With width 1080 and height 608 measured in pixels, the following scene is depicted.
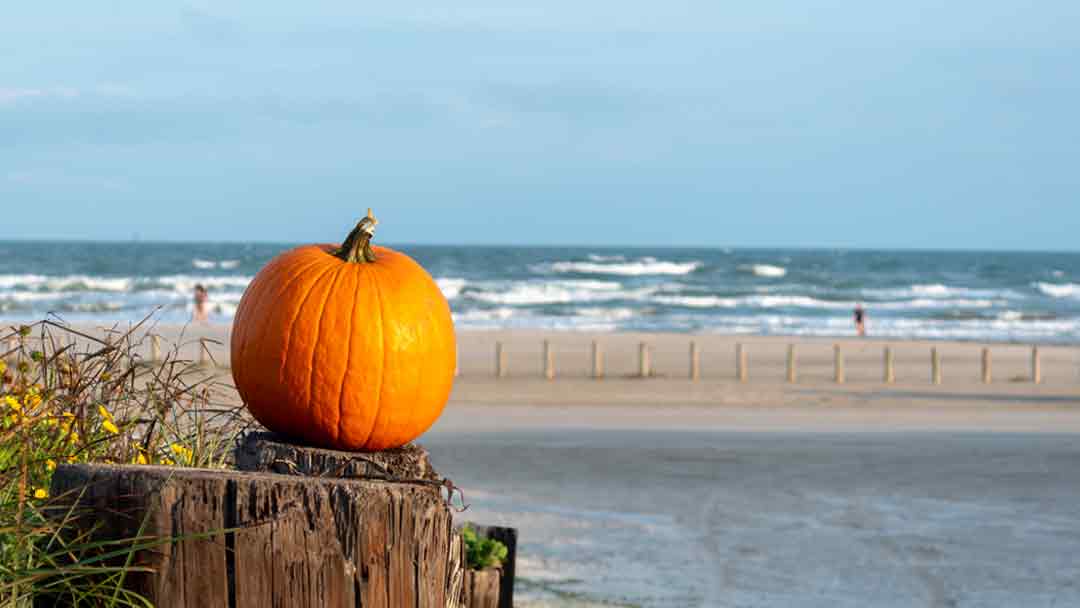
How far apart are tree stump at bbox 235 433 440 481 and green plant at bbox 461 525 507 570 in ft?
10.3

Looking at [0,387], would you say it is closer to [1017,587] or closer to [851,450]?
[1017,587]

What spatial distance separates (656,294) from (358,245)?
67.5 meters

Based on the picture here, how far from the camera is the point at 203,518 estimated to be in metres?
3.21

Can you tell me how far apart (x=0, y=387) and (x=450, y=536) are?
191cm

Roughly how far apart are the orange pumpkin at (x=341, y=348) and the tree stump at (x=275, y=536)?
0.96 m

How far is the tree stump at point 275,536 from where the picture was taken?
319cm

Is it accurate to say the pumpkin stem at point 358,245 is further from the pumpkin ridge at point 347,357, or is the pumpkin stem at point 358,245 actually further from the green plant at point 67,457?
the green plant at point 67,457

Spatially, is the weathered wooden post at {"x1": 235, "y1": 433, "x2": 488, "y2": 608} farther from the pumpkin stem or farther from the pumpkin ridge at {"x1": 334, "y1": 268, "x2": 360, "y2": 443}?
the pumpkin stem

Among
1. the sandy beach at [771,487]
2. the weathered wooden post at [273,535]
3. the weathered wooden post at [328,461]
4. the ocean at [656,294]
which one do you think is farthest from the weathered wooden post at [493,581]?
the ocean at [656,294]

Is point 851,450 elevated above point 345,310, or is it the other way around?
point 345,310

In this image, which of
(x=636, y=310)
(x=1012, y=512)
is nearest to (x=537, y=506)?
(x=1012, y=512)

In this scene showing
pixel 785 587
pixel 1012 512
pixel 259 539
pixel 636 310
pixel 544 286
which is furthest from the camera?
pixel 544 286

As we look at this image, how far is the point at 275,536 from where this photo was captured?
10.5ft

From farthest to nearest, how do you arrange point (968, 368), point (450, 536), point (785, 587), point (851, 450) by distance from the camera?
point (968, 368)
point (851, 450)
point (785, 587)
point (450, 536)
